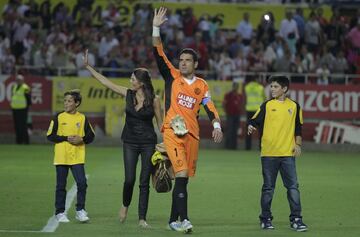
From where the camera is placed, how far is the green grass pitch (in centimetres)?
1255

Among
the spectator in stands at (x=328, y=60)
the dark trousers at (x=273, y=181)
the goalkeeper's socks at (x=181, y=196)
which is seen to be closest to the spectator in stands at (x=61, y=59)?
the spectator in stands at (x=328, y=60)

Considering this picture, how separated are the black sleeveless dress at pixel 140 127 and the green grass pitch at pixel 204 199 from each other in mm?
1124

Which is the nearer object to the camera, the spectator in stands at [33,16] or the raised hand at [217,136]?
the raised hand at [217,136]

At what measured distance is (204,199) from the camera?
16.2 meters

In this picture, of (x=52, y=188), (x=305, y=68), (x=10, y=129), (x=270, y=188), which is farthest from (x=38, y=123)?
(x=270, y=188)

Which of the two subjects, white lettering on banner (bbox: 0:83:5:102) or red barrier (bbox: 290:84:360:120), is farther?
red barrier (bbox: 290:84:360:120)

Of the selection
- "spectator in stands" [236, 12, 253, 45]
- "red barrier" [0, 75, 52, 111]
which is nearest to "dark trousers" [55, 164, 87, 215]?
"red barrier" [0, 75, 52, 111]

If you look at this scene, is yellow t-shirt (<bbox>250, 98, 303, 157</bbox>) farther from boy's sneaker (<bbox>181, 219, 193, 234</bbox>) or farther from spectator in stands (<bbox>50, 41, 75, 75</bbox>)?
spectator in stands (<bbox>50, 41, 75, 75</bbox>)

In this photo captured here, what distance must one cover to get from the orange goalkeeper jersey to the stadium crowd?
19071 millimetres

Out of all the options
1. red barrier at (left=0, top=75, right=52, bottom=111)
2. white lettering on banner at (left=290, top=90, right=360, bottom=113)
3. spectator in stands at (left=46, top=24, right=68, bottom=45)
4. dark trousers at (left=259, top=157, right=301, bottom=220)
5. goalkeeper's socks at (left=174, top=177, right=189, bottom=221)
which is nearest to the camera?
goalkeeper's socks at (left=174, top=177, right=189, bottom=221)

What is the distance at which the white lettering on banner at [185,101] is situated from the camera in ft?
40.0

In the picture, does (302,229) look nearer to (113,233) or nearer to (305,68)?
(113,233)

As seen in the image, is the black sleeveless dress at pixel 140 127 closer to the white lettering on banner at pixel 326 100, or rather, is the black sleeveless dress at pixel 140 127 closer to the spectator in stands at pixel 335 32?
the white lettering on banner at pixel 326 100

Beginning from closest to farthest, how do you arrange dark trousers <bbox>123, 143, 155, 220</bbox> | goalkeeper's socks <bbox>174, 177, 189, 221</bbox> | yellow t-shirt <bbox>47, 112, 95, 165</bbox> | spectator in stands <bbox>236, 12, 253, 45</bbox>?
goalkeeper's socks <bbox>174, 177, 189, 221</bbox> → dark trousers <bbox>123, 143, 155, 220</bbox> → yellow t-shirt <bbox>47, 112, 95, 165</bbox> → spectator in stands <bbox>236, 12, 253, 45</bbox>
